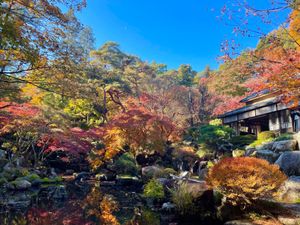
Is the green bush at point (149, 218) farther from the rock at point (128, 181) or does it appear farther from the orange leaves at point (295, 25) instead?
the rock at point (128, 181)

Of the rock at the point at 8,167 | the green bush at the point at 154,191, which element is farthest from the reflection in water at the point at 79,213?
the rock at the point at 8,167

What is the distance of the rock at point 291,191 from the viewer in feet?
26.1

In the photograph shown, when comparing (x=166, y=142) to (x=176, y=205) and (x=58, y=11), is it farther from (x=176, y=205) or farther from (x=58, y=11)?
(x=58, y=11)

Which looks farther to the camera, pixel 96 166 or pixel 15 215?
pixel 96 166

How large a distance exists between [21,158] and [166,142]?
1035cm

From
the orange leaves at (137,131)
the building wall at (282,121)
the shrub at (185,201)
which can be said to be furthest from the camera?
the building wall at (282,121)

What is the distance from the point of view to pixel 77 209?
9070 mm

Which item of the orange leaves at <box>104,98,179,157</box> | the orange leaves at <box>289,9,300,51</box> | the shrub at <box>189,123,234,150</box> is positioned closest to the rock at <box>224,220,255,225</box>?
the orange leaves at <box>289,9,300,51</box>

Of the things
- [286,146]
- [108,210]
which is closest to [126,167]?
[108,210]

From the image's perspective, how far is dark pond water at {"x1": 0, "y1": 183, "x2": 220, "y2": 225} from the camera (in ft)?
24.4

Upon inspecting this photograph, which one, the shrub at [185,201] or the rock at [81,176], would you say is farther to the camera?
the rock at [81,176]

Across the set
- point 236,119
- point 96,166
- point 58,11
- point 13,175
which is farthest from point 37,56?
point 236,119

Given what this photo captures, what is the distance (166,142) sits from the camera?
62.0ft

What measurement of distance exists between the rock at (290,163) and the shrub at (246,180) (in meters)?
3.56
